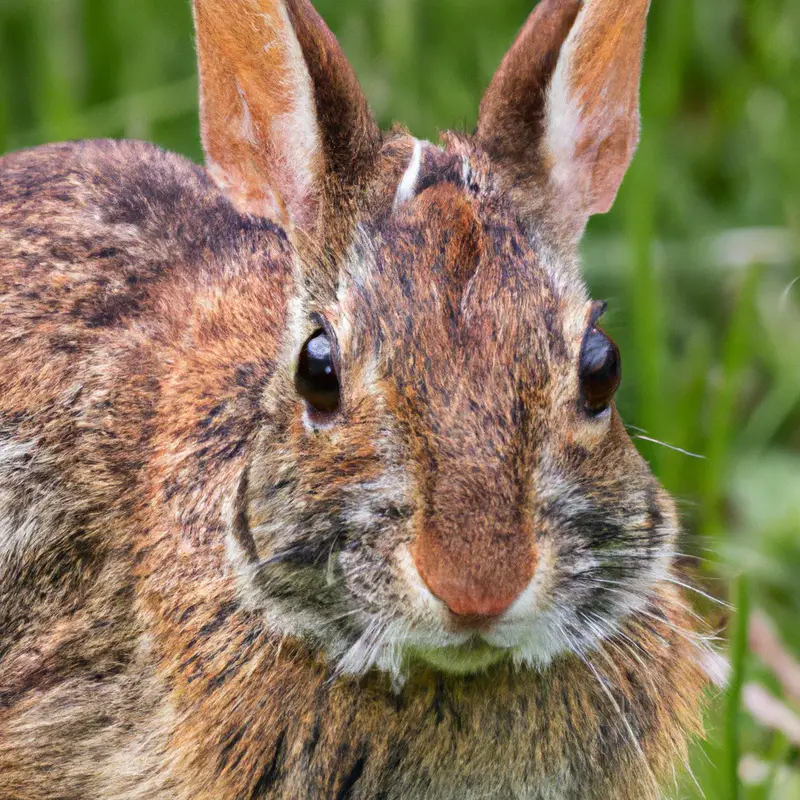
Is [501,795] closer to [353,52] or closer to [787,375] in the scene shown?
[787,375]

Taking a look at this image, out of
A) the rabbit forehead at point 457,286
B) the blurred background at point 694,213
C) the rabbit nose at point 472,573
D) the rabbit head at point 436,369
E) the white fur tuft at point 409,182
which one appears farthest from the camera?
the blurred background at point 694,213

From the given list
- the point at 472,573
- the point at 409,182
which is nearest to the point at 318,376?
the point at 409,182

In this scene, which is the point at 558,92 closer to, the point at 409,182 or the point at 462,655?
the point at 409,182

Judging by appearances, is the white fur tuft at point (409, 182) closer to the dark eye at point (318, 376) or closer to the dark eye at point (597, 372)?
the dark eye at point (318, 376)

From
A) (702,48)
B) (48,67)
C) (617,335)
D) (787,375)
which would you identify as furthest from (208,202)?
(702,48)

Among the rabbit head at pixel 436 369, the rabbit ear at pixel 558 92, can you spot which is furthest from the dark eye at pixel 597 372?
the rabbit ear at pixel 558 92

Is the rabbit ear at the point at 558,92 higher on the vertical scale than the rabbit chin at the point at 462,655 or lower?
higher

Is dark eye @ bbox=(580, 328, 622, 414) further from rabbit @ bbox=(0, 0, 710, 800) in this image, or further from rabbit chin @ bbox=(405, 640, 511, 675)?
rabbit chin @ bbox=(405, 640, 511, 675)
